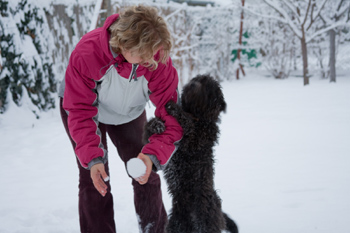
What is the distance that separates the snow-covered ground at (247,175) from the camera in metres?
2.33

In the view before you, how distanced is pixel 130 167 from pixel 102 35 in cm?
74

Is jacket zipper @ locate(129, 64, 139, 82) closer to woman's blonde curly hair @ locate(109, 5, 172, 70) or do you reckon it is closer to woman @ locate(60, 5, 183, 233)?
woman @ locate(60, 5, 183, 233)

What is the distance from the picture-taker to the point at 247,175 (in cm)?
321

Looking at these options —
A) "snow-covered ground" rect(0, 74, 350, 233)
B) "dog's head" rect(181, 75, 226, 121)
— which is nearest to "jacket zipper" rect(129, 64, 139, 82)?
"dog's head" rect(181, 75, 226, 121)

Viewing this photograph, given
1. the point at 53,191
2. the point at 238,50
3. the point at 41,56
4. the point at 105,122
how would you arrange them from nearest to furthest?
the point at 105,122 < the point at 53,191 < the point at 41,56 < the point at 238,50

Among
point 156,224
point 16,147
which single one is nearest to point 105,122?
point 156,224

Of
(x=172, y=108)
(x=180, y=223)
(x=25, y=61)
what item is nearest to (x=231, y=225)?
(x=180, y=223)

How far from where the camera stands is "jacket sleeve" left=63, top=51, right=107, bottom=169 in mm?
1563

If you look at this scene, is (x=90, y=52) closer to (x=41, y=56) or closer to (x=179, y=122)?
(x=179, y=122)

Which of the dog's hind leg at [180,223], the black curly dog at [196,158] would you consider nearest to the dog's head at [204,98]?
the black curly dog at [196,158]

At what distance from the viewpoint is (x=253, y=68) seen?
1436 centimetres

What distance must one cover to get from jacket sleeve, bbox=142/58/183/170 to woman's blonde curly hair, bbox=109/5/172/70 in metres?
0.25

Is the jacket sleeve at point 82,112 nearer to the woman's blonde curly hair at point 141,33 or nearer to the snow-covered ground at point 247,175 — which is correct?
the woman's blonde curly hair at point 141,33

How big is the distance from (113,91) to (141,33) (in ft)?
1.63
